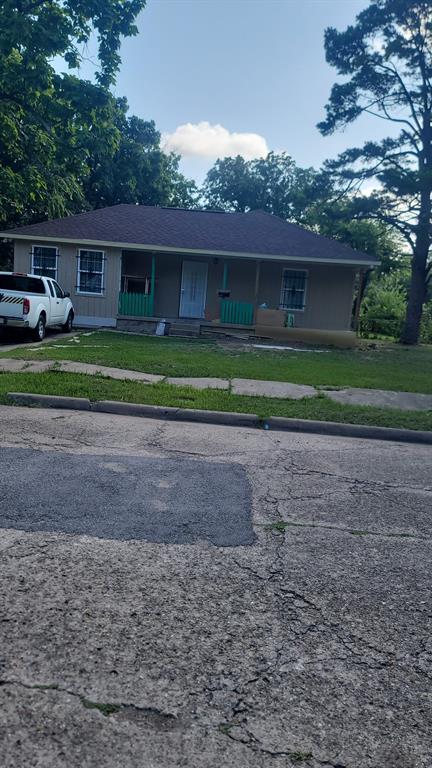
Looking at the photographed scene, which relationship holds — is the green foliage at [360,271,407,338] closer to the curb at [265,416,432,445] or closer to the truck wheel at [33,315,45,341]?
the truck wheel at [33,315,45,341]

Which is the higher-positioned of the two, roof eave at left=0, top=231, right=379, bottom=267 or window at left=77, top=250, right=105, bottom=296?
roof eave at left=0, top=231, right=379, bottom=267

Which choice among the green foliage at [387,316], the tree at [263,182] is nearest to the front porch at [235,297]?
the green foliage at [387,316]

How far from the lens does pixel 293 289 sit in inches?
847

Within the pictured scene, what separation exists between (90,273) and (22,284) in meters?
5.77

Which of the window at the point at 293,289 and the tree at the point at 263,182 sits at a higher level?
the tree at the point at 263,182

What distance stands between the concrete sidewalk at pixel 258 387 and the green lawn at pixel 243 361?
0.43m

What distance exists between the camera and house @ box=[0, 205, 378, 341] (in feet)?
64.5

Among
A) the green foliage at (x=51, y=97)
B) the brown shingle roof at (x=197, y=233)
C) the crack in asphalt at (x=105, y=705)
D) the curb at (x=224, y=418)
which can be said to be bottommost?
Result: the curb at (x=224, y=418)

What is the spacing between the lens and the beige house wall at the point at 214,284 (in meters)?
20.3

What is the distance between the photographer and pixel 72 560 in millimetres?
3201

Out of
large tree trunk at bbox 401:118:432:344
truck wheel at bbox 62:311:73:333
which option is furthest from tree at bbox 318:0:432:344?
truck wheel at bbox 62:311:73:333

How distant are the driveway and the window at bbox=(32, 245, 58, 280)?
54.5 feet

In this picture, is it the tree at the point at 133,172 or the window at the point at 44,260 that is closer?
the window at the point at 44,260

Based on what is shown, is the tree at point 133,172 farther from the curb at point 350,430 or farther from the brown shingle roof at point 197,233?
the curb at point 350,430
